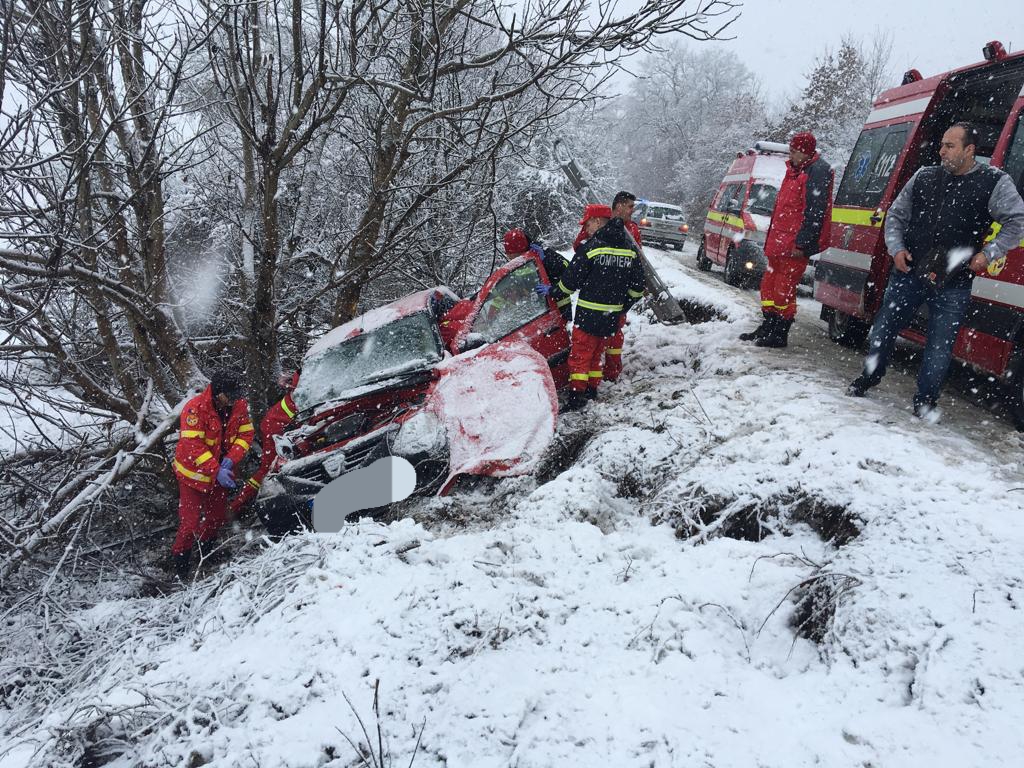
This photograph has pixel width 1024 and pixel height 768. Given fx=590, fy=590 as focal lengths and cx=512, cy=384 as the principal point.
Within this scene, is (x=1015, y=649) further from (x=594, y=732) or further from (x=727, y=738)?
(x=594, y=732)

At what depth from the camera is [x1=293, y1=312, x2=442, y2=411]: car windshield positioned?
4820 millimetres

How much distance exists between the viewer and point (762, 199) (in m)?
10.7

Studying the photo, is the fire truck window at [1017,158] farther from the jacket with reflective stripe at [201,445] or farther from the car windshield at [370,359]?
the jacket with reflective stripe at [201,445]

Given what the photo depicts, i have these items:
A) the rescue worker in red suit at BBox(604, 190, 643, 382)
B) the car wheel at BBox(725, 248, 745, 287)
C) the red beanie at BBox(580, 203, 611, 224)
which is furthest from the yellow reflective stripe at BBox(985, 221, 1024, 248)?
the car wheel at BBox(725, 248, 745, 287)

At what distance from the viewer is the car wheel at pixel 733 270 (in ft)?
34.7

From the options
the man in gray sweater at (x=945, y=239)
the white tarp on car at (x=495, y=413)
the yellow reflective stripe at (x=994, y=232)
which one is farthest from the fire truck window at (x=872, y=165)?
the white tarp on car at (x=495, y=413)

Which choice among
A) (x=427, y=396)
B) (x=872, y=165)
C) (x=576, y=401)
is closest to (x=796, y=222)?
(x=872, y=165)

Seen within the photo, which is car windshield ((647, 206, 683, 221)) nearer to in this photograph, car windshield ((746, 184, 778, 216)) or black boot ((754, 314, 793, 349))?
car windshield ((746, 184, 778, 216))

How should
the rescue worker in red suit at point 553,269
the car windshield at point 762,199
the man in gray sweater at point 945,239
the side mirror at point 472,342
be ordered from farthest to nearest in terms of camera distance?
the car windshield at point 762,199
the rescue worker in red suit at point 553,269
the side mirror at point 472,342
the man in gray sweater at point 945,239

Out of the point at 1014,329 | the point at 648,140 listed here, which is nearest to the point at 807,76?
the point at 648,140

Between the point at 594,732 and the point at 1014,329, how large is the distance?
148 inches

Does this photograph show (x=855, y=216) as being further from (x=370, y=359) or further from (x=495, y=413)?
(x=370, y=359)

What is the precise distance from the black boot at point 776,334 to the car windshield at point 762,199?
5.51 meters

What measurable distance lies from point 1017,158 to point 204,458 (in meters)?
6.33
